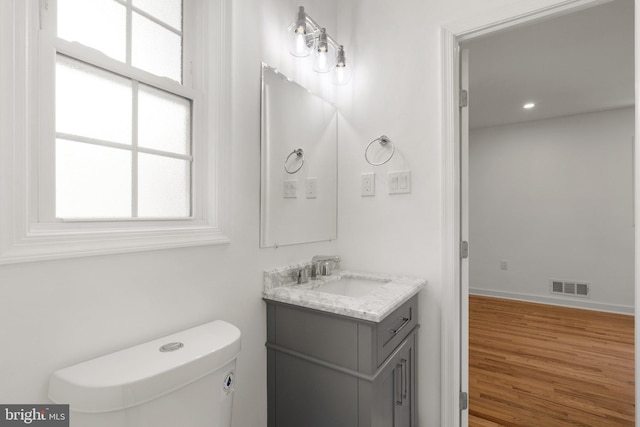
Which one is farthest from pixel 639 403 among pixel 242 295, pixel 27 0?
pixel 27 0

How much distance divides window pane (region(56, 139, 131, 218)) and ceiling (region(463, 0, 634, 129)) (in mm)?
1722

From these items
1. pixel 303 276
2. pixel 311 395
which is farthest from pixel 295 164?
pixel 311 395

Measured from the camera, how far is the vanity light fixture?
1.44 m

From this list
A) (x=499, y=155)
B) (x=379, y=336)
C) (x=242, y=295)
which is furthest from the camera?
(x=499, y=155)

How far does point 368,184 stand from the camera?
69.6 inches

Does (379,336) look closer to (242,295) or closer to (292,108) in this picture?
(242,295)

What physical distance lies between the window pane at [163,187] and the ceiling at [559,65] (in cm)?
156

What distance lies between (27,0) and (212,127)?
57 centimetres

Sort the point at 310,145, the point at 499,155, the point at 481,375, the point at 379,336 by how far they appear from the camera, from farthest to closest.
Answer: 1. the point at 499,155
2. the point at 481,375
3. the point at 310,145
4. the point at 379,336

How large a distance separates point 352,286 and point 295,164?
0.73 metres

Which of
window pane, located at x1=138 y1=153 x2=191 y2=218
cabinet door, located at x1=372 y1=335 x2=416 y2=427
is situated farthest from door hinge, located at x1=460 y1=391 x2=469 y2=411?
window pane, located at x1=138 y1=153 x2=191 y2=218

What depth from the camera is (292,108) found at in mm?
1558

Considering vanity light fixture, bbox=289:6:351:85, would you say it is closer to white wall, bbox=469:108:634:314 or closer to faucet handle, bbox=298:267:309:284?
faucet handle, bbox=298:267:309:284

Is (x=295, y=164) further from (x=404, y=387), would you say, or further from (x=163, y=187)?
(x=404, y=387)
